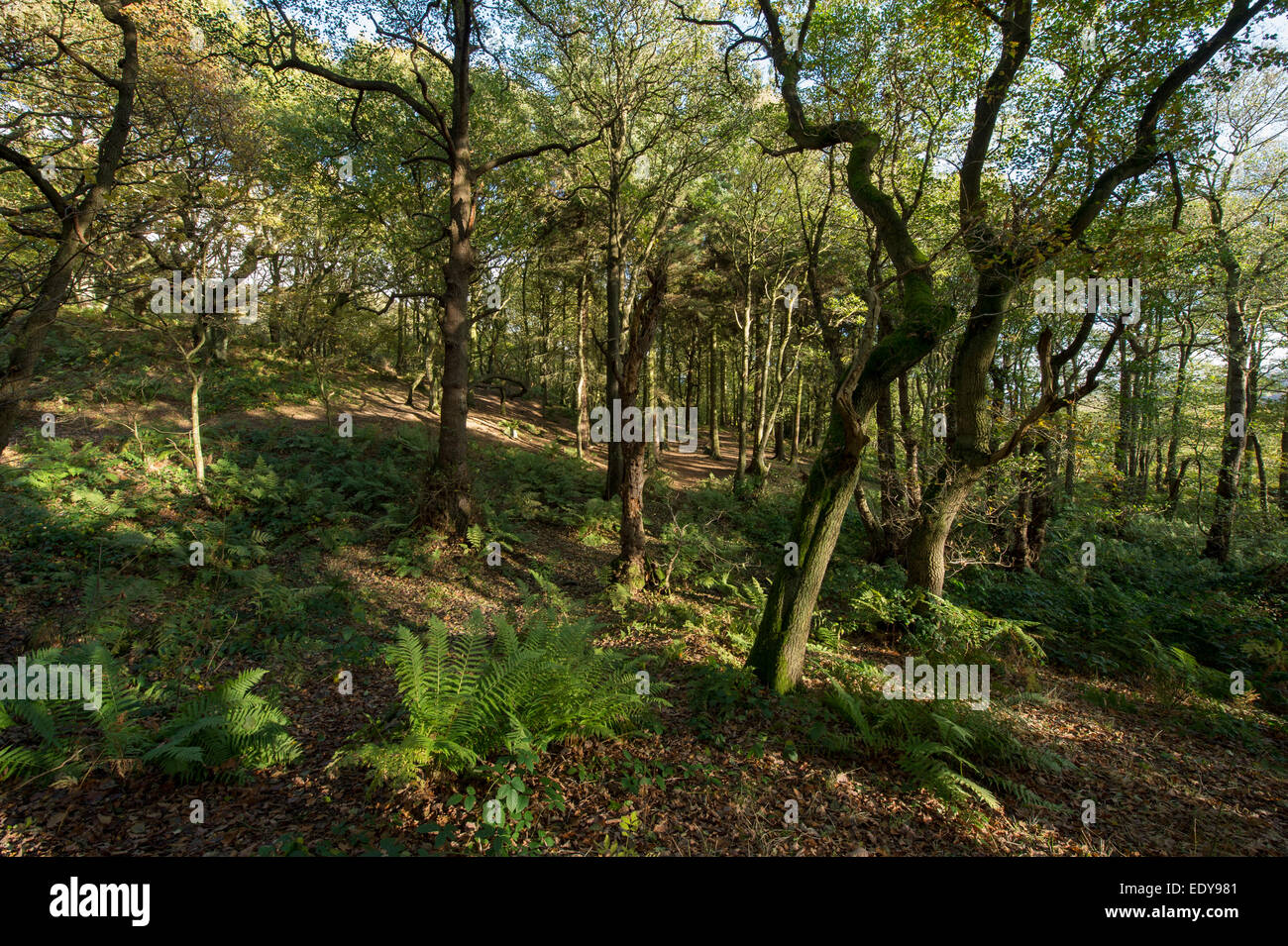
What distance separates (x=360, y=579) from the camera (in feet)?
26.6

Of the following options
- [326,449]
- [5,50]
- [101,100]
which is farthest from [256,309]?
[5,50]

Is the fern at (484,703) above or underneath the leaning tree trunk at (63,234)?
underneath

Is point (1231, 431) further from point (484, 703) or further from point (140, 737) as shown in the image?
point (140, 737)

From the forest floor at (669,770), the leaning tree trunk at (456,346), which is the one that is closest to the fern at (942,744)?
the forest floor at (669,770)

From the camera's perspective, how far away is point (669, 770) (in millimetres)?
4199

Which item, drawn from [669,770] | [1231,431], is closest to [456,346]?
[669,770]

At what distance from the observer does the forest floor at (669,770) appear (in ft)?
10.8

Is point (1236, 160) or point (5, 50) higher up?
point (1236, 160)

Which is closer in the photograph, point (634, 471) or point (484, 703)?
point (484, 703)

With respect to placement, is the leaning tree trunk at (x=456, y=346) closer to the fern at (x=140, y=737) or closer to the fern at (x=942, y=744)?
the fern at (x=140, y=737)

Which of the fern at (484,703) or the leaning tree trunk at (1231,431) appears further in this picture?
the leaning tree trunk at (1231,431)

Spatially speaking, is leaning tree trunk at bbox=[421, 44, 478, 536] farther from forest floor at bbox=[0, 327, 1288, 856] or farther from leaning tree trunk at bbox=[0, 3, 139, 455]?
leaning tree trunk at bbox=[0, 3, 139, 455]
